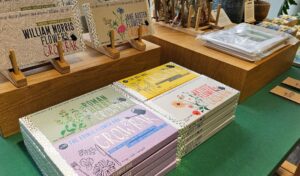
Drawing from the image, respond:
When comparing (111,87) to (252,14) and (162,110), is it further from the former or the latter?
(252,14)

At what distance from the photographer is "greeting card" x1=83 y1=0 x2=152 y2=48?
885mm

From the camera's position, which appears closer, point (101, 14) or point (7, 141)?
point (7, 141)

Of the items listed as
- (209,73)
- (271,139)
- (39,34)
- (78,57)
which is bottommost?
(271,139)

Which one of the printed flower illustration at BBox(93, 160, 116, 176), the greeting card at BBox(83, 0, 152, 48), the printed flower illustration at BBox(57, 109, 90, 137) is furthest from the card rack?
the printed flower illustration at BBox(93, 160, 116, 176)

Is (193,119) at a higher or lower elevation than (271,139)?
higher

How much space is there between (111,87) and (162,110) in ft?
0.65

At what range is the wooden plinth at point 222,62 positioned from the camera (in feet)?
3.23

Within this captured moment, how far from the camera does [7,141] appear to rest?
2.55ft

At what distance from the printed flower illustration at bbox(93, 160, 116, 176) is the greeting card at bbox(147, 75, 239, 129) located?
0.70ft

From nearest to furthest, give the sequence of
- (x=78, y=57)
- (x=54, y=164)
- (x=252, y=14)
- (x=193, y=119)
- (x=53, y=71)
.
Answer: (x=54, y=164)
(x=193, y=119)
(x=53, y=71)
(x=78, y=57)
(x=252, y=14)

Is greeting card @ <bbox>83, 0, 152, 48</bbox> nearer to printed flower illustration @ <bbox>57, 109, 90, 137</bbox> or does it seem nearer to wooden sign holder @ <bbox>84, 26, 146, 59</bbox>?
wooden sign holder @ <bbox>84, 26, 146, 59</bbox>

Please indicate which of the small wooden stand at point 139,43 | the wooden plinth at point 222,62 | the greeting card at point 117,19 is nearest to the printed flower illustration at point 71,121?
the greeting card at point 117,19

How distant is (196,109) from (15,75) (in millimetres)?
536

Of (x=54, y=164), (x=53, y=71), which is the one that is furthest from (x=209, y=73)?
(x=54, y=164)
